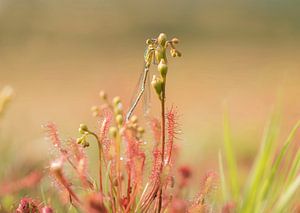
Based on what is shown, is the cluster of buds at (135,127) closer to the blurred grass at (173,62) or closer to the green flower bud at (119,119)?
the green flower bud at (119,119)

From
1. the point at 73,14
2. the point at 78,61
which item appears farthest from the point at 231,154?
the point at 73,14

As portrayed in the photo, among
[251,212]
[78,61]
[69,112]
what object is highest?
[78,61]

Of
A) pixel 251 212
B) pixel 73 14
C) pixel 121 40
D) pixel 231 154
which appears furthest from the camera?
pixel 73 14

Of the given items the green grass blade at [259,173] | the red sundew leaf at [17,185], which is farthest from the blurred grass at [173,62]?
the green grass blade at [259,173]

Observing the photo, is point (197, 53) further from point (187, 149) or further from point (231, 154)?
point (231, 154)

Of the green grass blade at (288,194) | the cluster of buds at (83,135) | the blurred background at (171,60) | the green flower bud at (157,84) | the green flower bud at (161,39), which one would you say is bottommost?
the green grass blade at (288,194)

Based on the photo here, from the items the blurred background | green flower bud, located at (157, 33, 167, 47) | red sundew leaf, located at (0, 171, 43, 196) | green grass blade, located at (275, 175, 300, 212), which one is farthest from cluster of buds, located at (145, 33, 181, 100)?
the blurred background
